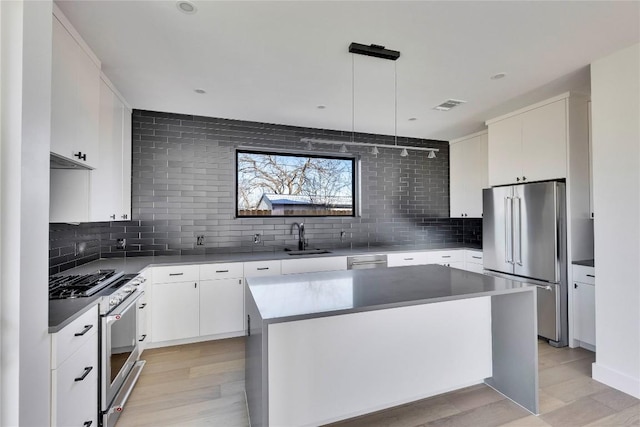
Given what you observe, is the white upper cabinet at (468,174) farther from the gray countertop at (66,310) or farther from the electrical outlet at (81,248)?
the electrical outlet at (81,248)

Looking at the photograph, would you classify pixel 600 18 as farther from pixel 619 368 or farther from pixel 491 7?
pixel 619 368

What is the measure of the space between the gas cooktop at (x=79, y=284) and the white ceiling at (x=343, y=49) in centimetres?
167

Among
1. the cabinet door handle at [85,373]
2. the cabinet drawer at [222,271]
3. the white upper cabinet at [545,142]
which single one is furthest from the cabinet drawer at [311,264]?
the white upper cabinet at [545,142]

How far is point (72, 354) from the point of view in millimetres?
1552

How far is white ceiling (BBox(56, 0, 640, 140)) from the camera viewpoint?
1.83 metres

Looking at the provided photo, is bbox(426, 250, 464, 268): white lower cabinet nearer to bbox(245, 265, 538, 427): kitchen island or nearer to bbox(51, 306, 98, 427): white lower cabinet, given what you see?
bbox(245, 265, 538, 427): kitchen island

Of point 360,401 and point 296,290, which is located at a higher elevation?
point 296,290

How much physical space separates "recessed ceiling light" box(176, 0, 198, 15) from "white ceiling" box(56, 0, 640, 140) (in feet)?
0.10

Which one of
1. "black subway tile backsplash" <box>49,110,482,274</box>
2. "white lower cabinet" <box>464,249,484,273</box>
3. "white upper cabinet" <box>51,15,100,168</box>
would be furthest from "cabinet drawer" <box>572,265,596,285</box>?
"white upper cabinet" <box>51,15,100,168</box>

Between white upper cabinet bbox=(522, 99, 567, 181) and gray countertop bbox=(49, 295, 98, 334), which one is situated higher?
white upper cabinet bbox=(522, 99, 567, 181)

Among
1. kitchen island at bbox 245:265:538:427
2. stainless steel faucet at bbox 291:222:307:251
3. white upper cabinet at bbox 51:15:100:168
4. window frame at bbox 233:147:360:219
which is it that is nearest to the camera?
kitchen island at bbox 245:265:538:427

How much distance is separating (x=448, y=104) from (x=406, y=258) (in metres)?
1.98

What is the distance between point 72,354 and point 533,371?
9.10ft


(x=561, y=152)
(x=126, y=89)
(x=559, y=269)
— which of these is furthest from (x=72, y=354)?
(x=561, y=152)
